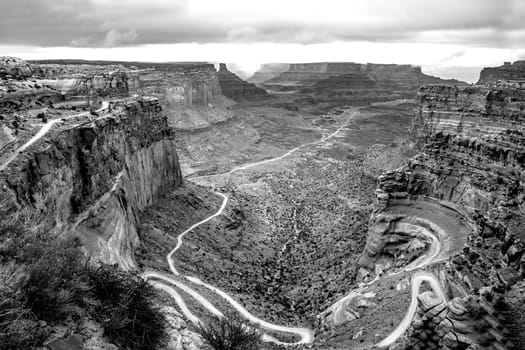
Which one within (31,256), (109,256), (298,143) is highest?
(31,256)

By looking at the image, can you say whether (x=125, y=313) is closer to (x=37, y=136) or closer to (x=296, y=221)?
(x=37, y=136)

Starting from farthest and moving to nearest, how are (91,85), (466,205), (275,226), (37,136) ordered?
(275,226), (91,85), (466,205), (37,136)

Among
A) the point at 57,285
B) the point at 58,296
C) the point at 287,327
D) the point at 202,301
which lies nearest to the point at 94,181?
the point at 202,301

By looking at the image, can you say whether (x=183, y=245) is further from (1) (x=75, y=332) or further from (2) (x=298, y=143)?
(2) (x=298, y=143)

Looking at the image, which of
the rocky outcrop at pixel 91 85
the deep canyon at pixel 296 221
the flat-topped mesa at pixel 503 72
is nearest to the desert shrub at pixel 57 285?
the deep canyon at pixel 296 221

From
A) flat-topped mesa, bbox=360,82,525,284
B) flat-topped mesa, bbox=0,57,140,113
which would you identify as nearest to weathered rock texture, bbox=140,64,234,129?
flat-topped mesa, bbox=0,57,140,113

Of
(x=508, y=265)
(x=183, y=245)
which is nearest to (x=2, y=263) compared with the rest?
(x=508, y=265)
